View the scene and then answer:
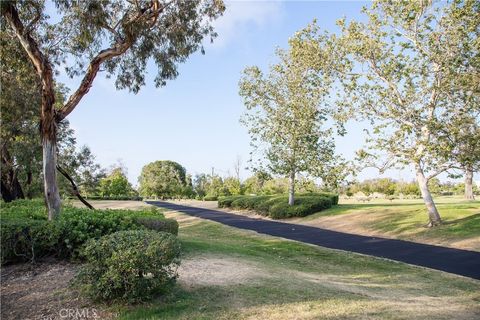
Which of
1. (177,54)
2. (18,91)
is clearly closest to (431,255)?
(177,54)

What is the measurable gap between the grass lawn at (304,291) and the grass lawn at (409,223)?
230 inches

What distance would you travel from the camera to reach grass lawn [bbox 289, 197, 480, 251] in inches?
609

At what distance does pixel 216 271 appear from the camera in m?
7.73

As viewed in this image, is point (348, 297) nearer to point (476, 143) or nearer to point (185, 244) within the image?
point (185, 244)

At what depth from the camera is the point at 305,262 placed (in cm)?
1069

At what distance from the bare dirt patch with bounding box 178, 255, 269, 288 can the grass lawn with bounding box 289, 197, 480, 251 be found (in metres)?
9.54

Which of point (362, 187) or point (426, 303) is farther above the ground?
point (362, 187)

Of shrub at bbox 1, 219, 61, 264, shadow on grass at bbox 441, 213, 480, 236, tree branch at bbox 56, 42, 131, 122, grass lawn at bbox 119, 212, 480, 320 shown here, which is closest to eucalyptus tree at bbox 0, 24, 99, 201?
tree branch at bbox 56, 42, 131, 122

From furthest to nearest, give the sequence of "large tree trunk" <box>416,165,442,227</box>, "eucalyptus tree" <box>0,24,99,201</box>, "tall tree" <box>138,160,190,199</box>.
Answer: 1. "tall tree" <box>138,160,190,199</box>
2. "large tree trunk" <box>416,165,442,227</box>
3. "eucalyptus tree" <box>0,24,99,201</box>

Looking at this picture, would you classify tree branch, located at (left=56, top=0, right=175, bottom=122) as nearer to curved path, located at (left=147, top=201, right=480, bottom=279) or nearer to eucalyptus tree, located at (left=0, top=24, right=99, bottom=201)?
eucalyptus tree, located at (left=0, top=24, right=99, bottom=201)

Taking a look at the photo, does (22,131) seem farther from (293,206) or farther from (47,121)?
(293,206)

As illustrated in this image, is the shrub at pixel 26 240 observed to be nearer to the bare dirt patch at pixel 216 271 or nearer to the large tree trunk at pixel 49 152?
the large tree trunk at pixel 49 152

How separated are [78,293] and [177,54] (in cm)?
855

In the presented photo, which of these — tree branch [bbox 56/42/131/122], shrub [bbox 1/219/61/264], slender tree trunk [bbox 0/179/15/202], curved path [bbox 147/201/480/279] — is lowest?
curved path [bbox 147/201/480/279]
